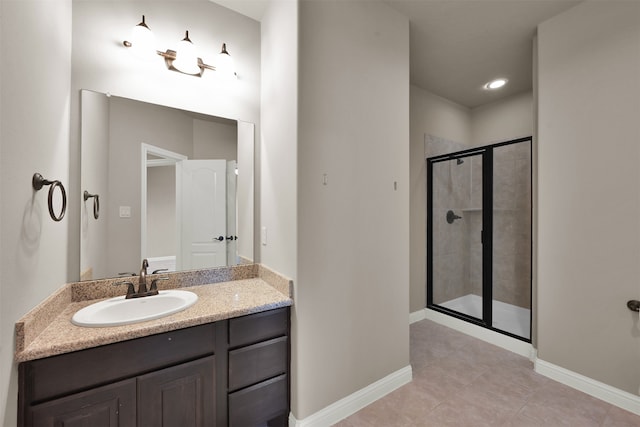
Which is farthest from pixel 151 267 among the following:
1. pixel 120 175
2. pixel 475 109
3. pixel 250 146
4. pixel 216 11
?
pixel 475 109

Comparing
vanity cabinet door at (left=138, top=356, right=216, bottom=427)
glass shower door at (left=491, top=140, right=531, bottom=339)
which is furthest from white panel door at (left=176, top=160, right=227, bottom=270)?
glass shower door at (left=491, top=140, right=531, bottom=339)

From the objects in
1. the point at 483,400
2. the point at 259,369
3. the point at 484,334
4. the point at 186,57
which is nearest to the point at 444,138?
the point at 484,334

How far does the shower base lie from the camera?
8.73 ft

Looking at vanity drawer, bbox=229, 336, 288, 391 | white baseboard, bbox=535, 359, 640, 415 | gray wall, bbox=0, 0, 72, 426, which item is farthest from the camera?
white baseboard, bbox=535, 359, 640, 415

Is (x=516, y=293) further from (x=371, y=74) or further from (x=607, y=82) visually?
(x=371, y=74)

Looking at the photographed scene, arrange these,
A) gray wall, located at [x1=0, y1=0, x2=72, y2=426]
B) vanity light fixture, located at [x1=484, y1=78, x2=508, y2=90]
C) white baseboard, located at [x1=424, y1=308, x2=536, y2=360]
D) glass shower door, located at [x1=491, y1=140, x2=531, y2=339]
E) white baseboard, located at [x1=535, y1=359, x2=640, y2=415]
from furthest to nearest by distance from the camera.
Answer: glass shower door, located at [x1=491, y1=140, x2=531, y2=339], vanity light fixture, located at [x1=484, y1=78, x2=508, y2=90], white baseboard, located at [x1=424, y1=308, x2=536, y2=360], white baseboard, located at [x1=535, y1=359, x2=640, y2=415], gray wall, located at [x1=0, y1=0, x2=72, y2=426]

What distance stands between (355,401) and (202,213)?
1.62m

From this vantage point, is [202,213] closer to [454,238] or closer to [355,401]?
[355,401]

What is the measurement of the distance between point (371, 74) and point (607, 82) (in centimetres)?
159

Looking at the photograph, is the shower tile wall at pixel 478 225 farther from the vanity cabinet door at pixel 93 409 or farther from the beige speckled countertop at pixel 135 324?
the vanity cabinet door at pixel 93 409

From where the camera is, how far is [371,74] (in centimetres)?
183

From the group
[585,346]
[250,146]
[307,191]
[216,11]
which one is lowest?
[585,346]

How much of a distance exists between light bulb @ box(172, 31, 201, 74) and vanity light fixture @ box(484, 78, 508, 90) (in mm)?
3069

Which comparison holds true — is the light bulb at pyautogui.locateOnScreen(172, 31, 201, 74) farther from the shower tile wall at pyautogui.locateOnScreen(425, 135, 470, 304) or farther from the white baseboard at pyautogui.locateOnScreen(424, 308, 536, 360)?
the white baseboard at pyautogui.locateOnScreen(424, 308, 536, 360)
